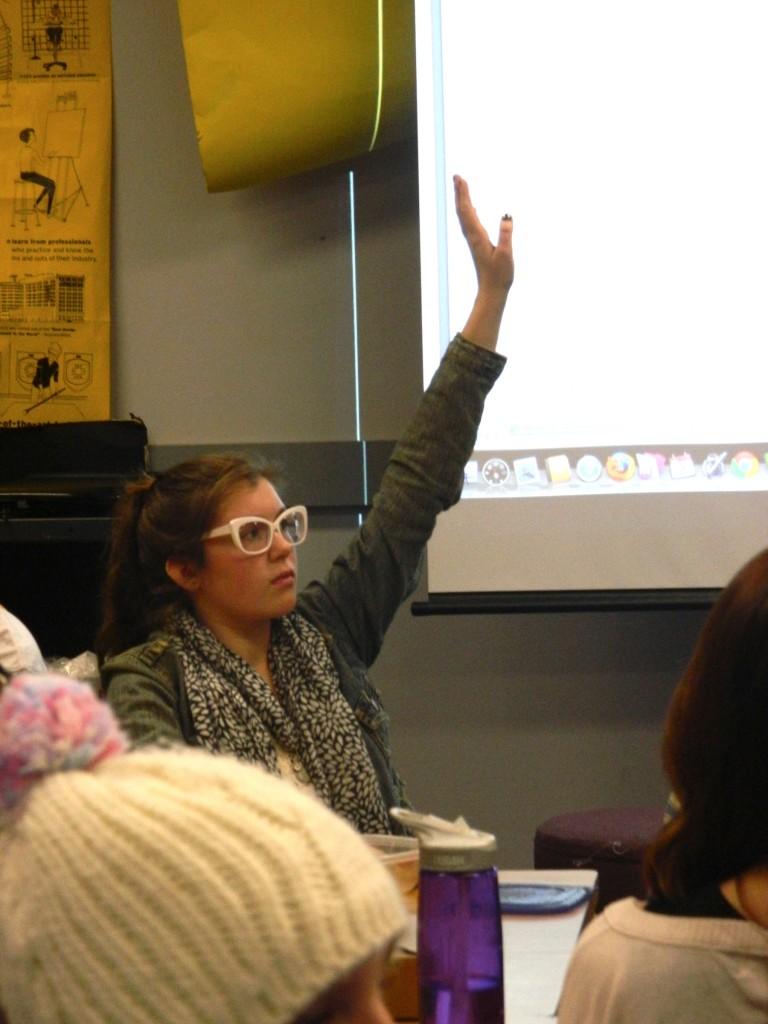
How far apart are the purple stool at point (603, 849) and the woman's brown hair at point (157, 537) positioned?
94 centimetres

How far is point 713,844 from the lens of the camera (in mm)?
1093

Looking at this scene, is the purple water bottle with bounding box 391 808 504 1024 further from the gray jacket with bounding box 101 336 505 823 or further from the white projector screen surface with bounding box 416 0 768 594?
the white projector screen surface with bounding box 416 0 768 594

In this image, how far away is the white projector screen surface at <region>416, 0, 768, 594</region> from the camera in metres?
2.83

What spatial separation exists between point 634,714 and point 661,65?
1.39 metres

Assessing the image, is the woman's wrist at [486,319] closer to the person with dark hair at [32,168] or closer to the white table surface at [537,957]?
the white table surface at [537,957]

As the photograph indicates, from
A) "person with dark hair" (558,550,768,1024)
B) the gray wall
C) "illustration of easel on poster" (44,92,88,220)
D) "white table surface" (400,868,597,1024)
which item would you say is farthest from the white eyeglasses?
"illustration of easel on poster" (44,92,88,220)

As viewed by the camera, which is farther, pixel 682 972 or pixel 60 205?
pixel 60 205

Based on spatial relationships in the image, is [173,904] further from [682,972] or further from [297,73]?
[297,73]

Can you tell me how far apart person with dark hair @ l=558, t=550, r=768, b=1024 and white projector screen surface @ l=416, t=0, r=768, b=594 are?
1743 mm

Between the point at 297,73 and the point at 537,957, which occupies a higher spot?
the point at 297,73

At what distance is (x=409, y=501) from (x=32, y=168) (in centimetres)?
160

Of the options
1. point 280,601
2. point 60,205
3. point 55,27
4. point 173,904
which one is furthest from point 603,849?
point 55,27

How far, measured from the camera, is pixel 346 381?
3219 millimetres

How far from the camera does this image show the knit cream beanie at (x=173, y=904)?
708mm
